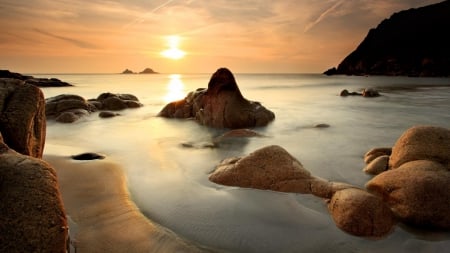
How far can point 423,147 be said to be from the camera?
17.1ft

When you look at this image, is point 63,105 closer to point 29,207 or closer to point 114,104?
point 114,104

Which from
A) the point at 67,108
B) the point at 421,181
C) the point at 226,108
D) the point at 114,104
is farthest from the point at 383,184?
the point at 114,104

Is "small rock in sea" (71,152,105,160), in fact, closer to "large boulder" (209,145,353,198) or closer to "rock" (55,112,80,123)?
"large boulder" (209,145,353,198)

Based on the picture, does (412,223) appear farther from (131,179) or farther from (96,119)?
(96,119)

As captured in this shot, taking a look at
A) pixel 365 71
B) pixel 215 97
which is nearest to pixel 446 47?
pixel 365 71

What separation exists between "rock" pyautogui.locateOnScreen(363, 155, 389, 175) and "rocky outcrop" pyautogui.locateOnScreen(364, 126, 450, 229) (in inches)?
16.0

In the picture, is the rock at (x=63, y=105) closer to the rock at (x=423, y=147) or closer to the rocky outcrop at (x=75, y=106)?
the rocky outcrop at (x=75, y=106)

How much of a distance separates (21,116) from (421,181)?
516cm

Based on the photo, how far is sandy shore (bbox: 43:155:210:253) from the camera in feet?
11.2

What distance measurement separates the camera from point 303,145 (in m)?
8.92

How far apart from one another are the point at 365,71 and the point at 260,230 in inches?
4030

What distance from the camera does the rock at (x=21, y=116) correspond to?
3.55 meters

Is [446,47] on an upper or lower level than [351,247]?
upper

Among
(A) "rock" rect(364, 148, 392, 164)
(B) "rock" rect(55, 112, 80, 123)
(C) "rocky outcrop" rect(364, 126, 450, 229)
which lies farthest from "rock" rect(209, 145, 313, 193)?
(B) "rock" rect(55, 112, 80, 123)
